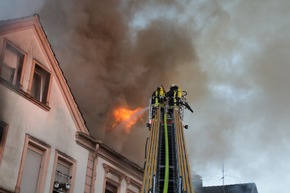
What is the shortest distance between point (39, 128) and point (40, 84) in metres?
1.43

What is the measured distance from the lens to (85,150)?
44.3 feet

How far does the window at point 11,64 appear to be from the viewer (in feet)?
36.6

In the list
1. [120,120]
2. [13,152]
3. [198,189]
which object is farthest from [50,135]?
[198,189]

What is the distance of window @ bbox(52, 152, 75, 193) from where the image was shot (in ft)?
39.3

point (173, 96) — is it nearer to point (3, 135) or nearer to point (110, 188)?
point (110, 188)

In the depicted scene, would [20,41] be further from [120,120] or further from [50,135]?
[120,120]

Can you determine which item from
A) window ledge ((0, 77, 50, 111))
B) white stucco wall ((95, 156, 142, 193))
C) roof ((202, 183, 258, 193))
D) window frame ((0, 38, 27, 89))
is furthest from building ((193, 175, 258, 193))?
window frame ((0, 38, 27, 89))

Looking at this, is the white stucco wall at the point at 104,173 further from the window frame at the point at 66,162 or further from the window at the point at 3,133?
the window at the point at 3,133

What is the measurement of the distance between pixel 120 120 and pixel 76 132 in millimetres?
3845

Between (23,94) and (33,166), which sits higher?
(23,94)

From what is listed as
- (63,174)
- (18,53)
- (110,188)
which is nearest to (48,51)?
(18,53)

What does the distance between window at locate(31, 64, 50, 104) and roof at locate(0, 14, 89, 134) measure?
1.30ft

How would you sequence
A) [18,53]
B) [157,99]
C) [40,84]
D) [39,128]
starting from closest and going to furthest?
[39,128] < [18,53] < [40,84] < [157,99]

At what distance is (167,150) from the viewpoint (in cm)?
1123
